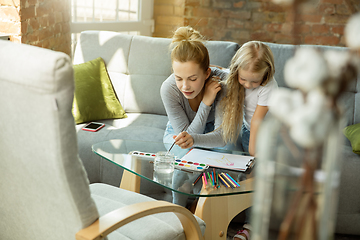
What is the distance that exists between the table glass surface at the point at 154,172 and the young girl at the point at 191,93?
141mm

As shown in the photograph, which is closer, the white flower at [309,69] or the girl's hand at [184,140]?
the white flower at [309,69]

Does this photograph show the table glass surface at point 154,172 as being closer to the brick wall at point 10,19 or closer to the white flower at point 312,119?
the white flower at point 312,119

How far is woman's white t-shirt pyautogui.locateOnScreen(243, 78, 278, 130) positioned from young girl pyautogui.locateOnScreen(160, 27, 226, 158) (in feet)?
0.54

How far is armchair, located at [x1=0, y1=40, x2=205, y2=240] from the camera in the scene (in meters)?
0.74

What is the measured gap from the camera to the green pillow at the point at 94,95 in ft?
7.51

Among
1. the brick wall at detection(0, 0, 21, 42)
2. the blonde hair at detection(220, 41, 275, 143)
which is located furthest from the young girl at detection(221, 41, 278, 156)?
the brick wall at detection(0, 0, 21, 42)

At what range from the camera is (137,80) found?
2523mm

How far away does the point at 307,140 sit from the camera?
0.34 metres

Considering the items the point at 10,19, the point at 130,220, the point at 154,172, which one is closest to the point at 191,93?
the point at 154,172

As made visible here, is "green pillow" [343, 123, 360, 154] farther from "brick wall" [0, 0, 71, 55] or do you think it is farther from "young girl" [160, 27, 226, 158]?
"brick wall" [0, 0, 71, 55]

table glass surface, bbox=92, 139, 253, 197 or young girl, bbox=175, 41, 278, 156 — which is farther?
young girl, bbox=175, 41, 278, 156

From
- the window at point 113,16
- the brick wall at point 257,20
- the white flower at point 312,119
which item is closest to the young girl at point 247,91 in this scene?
the white flower at point 312,119

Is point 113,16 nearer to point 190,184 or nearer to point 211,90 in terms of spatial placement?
point 211,90

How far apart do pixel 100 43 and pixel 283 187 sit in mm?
2387
